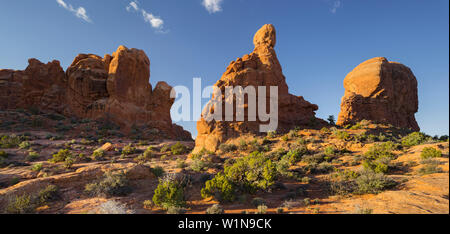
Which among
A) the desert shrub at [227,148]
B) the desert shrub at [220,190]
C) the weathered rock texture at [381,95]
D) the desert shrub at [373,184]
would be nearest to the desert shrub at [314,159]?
the desert shrub at [373,184]

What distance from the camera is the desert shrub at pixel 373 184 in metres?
5.99

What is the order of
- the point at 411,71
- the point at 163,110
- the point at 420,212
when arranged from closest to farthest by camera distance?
the point at 420,212, the point at 411,71, the point at 163,110

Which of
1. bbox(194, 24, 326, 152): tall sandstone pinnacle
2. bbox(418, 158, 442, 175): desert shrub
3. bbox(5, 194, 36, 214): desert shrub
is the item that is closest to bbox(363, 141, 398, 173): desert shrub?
bbox(418, 158, 442, 175): desert shrub

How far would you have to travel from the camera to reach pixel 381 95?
2231cm

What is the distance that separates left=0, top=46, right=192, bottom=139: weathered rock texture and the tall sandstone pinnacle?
62.1ft

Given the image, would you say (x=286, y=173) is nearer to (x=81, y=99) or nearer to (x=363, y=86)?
(x=363, y=86)

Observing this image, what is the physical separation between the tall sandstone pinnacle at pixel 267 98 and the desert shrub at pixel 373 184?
1027 cm

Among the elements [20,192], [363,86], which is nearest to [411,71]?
[363,86]

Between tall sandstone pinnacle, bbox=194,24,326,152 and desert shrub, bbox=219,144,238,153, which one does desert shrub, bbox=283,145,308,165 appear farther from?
tall sandstone pinnacle, bbox=194,24,326,152

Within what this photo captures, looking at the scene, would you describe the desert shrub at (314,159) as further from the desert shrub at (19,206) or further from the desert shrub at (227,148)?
the desert shrub at (19,206)

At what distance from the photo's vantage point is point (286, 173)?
344 inches

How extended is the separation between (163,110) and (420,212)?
37.4 meters

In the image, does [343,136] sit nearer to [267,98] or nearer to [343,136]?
[343,136]

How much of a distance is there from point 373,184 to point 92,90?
42480 millimetres
